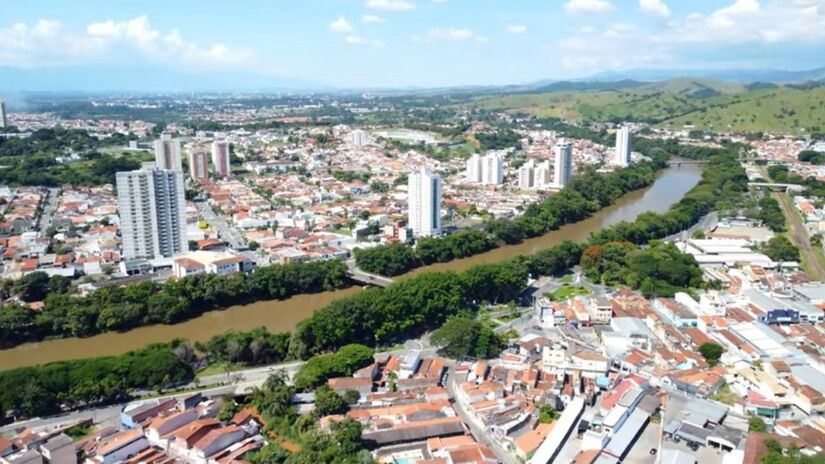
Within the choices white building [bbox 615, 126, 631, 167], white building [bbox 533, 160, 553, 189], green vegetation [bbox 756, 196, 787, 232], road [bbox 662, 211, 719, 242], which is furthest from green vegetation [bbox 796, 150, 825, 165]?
white building [bbox 533, 160, 553, 189]

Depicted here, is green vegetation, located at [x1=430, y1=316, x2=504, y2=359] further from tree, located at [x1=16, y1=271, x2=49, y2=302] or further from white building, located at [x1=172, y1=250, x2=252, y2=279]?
tree, located at [x1=16, y1=271, x2=49, y2=302]

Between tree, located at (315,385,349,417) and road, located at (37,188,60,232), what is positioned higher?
road, located at (37,188,60,232)

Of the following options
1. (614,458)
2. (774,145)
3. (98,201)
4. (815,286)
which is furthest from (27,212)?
(774,145)

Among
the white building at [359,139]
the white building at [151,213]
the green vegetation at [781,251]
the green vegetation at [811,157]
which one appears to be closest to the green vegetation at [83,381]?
the white building at [151,213]

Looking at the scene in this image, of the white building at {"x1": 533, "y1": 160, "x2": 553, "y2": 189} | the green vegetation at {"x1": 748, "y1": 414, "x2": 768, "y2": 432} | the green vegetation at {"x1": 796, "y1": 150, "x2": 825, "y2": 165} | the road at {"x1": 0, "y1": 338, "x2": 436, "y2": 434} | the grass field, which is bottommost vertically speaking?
the road at {"x1": 0, "y1": 338, "x2": 436, "y2": 434}

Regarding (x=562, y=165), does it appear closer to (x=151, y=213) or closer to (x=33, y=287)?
(x=151, y=213)

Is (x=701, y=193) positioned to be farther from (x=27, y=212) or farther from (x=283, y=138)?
(x=283, y=138)

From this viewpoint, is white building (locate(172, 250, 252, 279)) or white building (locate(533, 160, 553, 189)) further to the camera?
white building (locate(533, 160, 553, 189))
